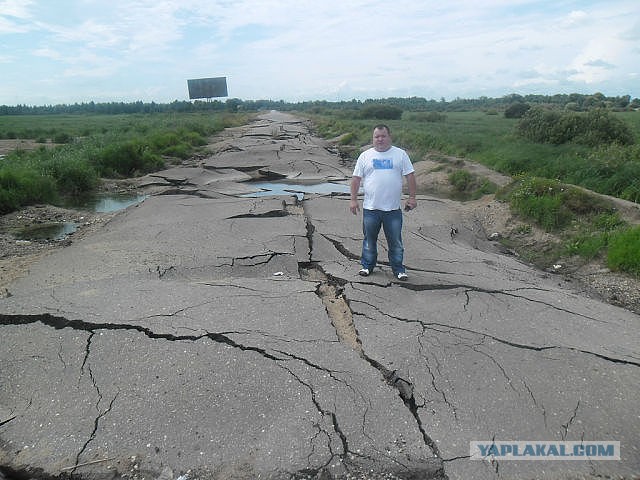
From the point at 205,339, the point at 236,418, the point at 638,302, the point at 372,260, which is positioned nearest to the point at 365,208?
the point at 372,260

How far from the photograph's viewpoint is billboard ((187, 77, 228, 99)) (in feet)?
199

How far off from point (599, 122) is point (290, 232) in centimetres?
1220

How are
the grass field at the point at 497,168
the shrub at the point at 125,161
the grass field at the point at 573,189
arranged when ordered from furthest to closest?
the shrub at the point at 125,161, the grass field at the point at 497,168, the grass field at the point at 573,189

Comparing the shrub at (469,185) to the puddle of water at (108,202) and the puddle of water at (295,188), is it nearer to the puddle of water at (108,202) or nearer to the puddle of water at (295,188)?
the puddle of water at (295,188)

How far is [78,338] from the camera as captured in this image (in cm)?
380

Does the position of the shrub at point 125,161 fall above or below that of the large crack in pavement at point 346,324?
above

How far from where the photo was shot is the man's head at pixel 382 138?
488 centimetres

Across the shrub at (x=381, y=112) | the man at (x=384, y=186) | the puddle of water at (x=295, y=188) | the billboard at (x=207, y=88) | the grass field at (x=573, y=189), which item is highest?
the billboard at (x=207, y=88)

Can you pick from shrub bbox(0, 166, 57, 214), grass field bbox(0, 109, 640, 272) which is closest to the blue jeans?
grass field bbox(0, 109, 640, 272)

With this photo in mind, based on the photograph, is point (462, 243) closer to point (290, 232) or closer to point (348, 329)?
point (290, 232)

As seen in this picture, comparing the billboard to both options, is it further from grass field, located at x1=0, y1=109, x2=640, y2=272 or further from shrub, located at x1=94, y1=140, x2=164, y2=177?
shrub, located at x1=94, y1=140, x2=164, y2=177

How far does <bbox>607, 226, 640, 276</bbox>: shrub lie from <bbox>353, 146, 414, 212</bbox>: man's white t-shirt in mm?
3511

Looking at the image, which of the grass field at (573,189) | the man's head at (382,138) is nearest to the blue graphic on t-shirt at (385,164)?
the man's head at (382,138)

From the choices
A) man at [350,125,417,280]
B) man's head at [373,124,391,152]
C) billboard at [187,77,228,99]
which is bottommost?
man at [350,125,417,280]
